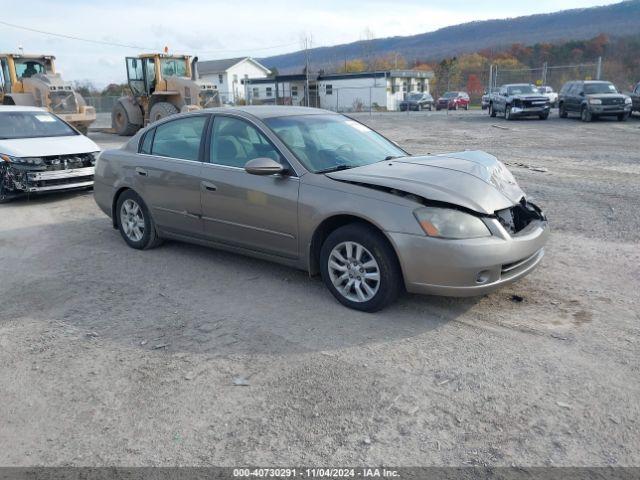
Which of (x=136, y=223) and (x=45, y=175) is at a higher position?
(x=45, y=175)

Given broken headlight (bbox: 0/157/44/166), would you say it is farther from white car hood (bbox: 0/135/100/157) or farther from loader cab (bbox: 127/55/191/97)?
loader cab (bbox: 127/55/191/97)

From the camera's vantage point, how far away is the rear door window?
579 cm

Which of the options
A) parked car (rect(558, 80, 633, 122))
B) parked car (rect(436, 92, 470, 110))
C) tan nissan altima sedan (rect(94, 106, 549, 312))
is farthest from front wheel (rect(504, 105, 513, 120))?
tan nissan altima sedan (rect(94, 106, 549, 312))

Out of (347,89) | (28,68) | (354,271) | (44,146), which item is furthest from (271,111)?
(347,89)

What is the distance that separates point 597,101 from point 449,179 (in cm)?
2241

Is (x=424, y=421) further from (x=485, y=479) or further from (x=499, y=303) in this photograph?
(x=499, y=303)

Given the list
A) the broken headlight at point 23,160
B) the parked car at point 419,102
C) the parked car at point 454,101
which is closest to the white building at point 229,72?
the parked car at point 419,102

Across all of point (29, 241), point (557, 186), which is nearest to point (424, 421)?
point (29, 241)

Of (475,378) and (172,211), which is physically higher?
(172,211)

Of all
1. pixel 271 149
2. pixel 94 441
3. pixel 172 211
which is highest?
pixel 271 149

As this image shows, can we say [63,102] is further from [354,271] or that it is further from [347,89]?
[347,89]

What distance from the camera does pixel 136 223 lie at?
257 inches

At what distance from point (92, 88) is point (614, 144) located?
64776 mm

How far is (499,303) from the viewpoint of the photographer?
184 inches
